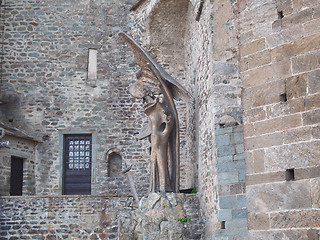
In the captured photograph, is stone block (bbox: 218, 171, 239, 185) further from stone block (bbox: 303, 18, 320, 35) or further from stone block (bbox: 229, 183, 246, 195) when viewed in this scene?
stone block (bbox: 303, 18, 320, 35)

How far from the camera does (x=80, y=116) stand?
13.6 meters

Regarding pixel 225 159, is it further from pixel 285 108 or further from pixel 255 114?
pixel 285 108

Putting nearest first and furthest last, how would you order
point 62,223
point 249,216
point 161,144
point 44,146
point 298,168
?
point 298,168 → point 249,216 → point 161,144 → point 62,223 → point 44,146

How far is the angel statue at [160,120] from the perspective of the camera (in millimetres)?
10086

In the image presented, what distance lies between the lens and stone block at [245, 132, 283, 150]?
464 cm

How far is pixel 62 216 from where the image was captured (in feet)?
36.4

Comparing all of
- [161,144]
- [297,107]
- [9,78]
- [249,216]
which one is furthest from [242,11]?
[9,78]

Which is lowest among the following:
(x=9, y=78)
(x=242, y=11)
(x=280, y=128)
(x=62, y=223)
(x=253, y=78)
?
(x=62, y=223)

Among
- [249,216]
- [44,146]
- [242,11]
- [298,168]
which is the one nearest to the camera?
[298,168]

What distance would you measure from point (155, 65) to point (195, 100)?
123cm

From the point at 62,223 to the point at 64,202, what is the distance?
0.43 m

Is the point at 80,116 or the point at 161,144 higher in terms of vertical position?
the point at 80,116

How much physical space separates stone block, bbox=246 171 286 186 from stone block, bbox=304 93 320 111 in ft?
1.96

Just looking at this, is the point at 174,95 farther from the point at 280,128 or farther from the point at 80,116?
the point at 280,128
